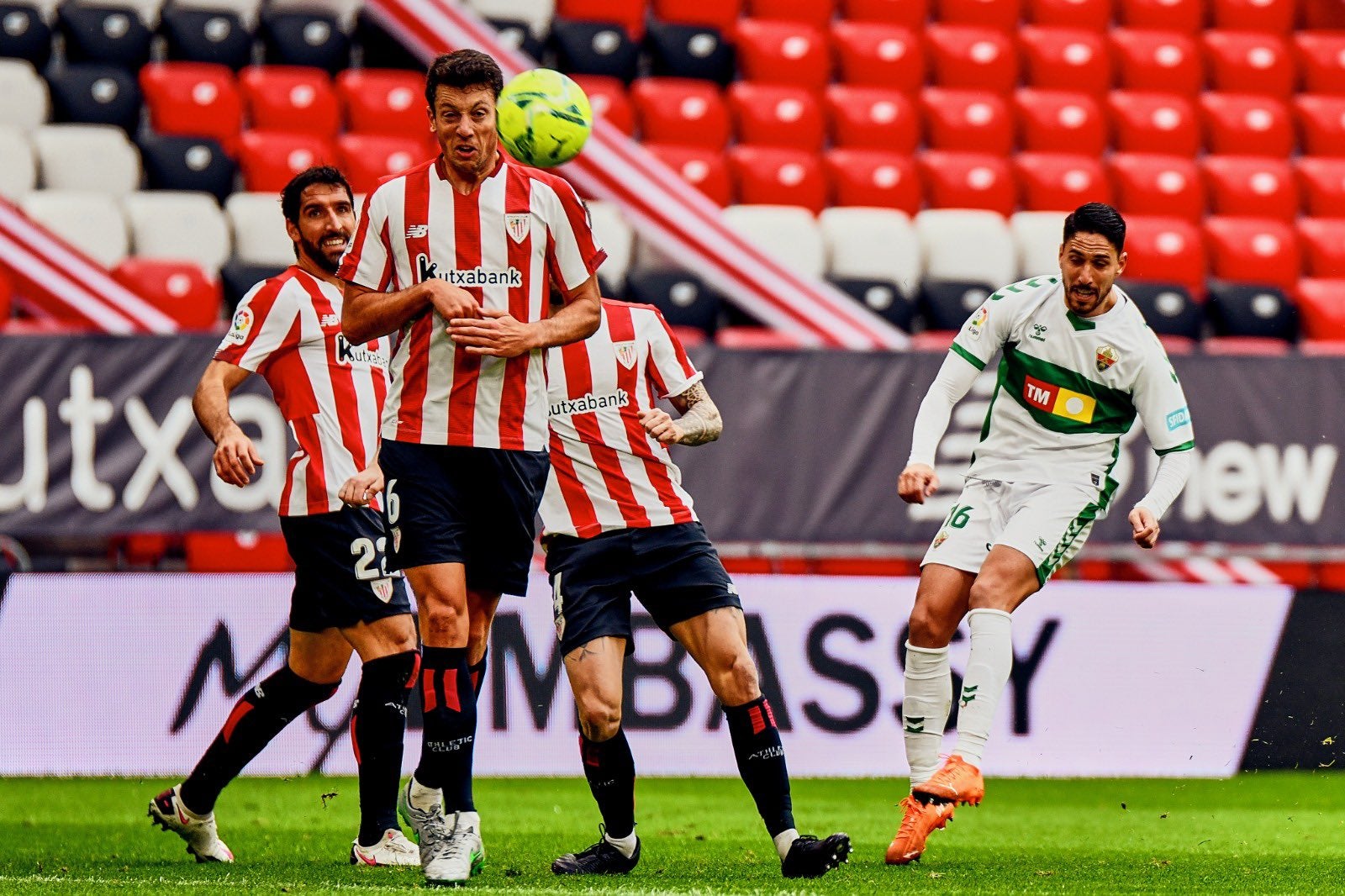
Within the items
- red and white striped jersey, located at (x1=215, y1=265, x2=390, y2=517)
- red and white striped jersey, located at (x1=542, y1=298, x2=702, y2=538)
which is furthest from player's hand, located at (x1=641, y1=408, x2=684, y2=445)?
red and white striped jersey, located at (x1=215, y1=265, x2=390, y2=517)

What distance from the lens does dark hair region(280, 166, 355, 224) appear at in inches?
234

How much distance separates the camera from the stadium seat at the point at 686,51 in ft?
43.0

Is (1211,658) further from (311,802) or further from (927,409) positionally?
(311,802)

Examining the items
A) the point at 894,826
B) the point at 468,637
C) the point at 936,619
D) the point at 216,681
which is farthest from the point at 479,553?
the point at 216,681

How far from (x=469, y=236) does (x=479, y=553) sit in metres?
0.85

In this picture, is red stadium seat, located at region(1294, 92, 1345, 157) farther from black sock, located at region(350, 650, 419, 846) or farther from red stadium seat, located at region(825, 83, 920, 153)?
black sock, located at region(350, 650, 419, 846)

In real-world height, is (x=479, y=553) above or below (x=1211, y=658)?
above

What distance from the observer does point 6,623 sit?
8.69 meters

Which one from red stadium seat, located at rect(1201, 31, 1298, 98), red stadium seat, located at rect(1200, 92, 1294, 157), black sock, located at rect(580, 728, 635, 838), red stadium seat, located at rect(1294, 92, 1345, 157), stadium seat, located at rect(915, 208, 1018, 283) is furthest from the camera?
red stadium seat, located at rect(1201, 31, 1298, 98)

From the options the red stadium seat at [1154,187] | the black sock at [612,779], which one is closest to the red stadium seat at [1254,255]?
the red stadium seat at [1154,187]

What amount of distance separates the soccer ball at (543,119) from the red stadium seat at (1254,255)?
8.52 meters

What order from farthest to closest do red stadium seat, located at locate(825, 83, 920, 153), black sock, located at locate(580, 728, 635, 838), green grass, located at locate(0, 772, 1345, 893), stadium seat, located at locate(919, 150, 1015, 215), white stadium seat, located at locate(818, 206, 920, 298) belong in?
red stadium seat, located at locate(825, 83, 920, 153), stadium seat, located at locate(919, 150, 1015, 215), white stadium seat, located at locate(818, 206, 920, 298), black sock, located at locate(580, 728, 635, 838), green grass, located at locate(0, 772, 1345, 893)

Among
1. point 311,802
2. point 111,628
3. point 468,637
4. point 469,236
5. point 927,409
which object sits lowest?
point 311,802

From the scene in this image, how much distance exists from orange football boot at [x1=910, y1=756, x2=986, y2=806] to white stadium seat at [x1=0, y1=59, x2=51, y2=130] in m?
8.00
